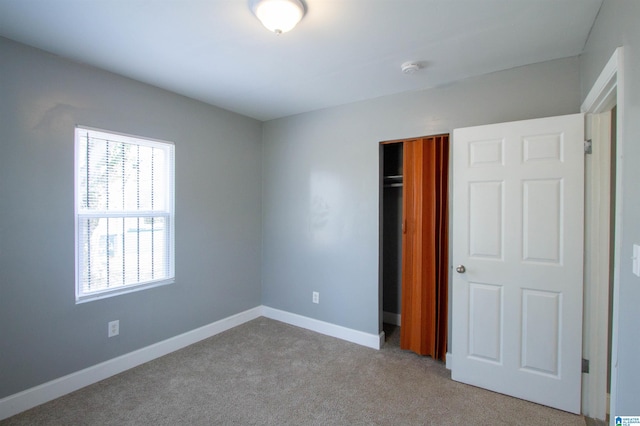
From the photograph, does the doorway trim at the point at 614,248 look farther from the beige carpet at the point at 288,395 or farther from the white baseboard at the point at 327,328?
the white baseboard at the point at 327,328

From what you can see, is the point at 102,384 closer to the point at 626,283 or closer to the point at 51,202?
the point at 51,202

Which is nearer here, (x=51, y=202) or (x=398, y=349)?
(x=51, y=202)

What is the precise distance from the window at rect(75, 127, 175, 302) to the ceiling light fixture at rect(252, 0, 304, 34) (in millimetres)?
1719

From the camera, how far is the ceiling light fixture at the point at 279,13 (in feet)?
5.23

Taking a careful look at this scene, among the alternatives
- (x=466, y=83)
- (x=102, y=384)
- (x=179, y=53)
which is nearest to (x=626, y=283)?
(x=466, y=83)

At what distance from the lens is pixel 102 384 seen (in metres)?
2.39

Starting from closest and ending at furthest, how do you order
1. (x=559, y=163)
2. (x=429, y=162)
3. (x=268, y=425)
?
(x=268, y=425)
(x=559, y=163)
(x=429, y=162)

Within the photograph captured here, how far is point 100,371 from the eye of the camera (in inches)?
96.0

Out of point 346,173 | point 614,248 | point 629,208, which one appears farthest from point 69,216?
point 614,248

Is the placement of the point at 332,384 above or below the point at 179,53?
below

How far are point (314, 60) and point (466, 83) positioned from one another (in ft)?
4.36

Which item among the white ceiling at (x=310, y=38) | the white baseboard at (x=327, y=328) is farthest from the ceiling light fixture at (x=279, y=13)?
the white baseboard at (x=327, y=328)

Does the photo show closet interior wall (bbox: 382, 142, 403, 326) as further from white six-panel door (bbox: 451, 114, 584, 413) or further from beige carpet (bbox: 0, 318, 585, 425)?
white six-panel door (bbox: 451, 114, 584, 413)

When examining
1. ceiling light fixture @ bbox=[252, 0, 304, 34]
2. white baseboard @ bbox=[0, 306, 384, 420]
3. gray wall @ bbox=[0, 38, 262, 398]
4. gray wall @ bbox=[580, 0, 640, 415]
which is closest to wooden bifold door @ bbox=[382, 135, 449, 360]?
white baseboard @ bbox=[0, 306, 384, 420]
